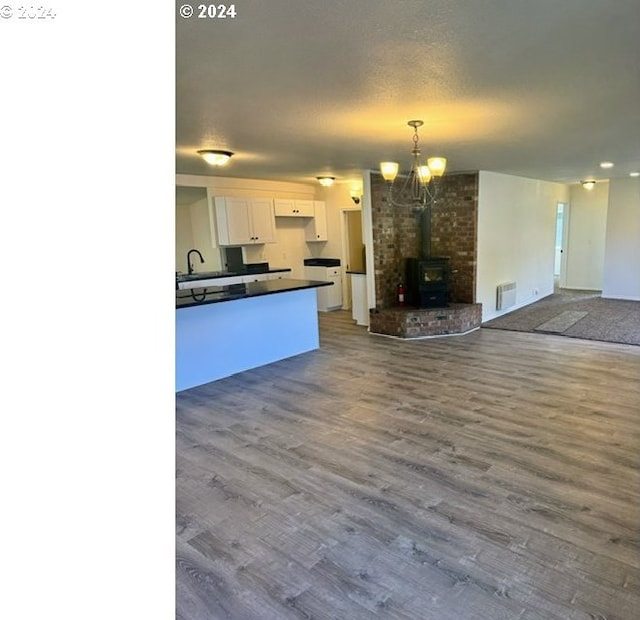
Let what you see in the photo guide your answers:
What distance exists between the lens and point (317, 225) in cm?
850

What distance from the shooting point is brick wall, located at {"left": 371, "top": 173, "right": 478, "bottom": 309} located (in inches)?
262

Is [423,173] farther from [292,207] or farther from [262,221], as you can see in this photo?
[292,207]

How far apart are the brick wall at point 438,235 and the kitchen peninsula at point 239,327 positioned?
1.48 meters

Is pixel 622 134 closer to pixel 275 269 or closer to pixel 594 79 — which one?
pixel 594 79

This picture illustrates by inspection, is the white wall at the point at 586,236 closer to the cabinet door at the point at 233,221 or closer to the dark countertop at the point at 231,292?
the cabinet door at the point at 233,221

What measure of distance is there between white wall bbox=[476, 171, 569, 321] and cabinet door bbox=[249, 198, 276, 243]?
3.40m

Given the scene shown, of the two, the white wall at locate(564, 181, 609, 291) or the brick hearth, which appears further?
the white wall at locate(564, 181, 609, 291)

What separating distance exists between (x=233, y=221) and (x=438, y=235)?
332 centimetres

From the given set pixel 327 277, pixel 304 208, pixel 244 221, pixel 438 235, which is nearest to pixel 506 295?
pixel 438 235

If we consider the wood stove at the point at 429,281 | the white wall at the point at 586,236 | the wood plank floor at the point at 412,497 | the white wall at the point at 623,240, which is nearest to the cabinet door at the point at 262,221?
the wood stove at the point at 429,281

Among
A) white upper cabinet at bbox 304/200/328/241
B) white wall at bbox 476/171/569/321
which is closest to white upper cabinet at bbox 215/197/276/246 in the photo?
white upper cabinet at bbox 304/200/328/241

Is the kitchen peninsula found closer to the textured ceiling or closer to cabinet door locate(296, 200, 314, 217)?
the textured ceiling

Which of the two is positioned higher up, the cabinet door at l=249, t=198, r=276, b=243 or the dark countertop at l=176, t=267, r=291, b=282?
the cabinet door at l=249, t=198, r=276, b=243
